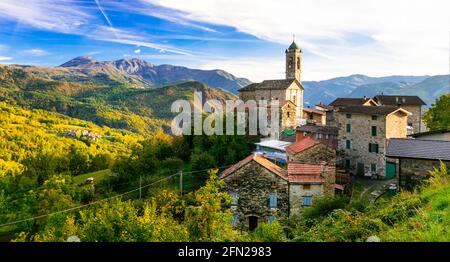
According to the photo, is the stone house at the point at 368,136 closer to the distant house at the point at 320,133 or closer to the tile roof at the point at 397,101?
the distant house at the point at 320,133

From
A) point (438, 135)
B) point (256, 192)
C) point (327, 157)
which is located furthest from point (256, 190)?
point (438, 135)

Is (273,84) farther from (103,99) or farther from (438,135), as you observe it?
(103,99)

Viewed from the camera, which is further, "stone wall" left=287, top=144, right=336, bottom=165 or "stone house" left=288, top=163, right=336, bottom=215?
"stone wall" left=287, top=144, right=336, bottom=165

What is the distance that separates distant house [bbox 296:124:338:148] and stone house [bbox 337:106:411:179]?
152cm

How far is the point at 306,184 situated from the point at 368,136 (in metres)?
12.9

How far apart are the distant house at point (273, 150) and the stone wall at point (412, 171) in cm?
1252

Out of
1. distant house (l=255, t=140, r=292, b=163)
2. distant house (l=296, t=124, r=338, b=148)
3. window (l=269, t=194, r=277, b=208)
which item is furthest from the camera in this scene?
distant house (l=296, t=124, r=338, b=148)

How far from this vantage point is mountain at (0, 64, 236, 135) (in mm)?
110331

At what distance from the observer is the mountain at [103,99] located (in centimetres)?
11033

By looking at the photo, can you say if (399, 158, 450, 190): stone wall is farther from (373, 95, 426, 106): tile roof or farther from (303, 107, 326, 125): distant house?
(373, 95, 426, 106): tile roof

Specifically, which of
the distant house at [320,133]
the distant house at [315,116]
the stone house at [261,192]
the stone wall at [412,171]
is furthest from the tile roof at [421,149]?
the distant house at [315,116]

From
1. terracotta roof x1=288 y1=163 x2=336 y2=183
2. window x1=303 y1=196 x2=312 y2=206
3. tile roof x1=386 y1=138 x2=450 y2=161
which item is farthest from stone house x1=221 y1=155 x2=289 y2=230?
tile roof x1=386 y1=138 x2=450 y2=161

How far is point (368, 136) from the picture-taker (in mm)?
27359
